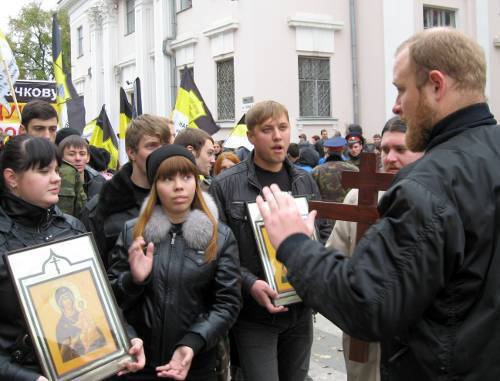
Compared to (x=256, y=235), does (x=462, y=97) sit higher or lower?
higher

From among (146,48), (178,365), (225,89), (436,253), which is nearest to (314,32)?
(225,89)

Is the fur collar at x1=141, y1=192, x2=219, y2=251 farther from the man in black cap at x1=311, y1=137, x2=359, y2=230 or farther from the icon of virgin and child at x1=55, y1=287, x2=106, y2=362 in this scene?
the man in black cap at x1=311, y1=137, x2=359, y2=230

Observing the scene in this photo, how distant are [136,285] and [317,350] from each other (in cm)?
299

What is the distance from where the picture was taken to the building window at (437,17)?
54.8ft

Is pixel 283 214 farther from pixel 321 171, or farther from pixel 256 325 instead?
pixel 321 171

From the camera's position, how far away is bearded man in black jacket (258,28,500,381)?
1.49 m

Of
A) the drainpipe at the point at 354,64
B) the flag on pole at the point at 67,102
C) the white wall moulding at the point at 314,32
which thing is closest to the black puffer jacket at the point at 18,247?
the flag on pole at the point at 67,102

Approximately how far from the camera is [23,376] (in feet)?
7.14

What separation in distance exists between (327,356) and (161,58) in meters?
16.3

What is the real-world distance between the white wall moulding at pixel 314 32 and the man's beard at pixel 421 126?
1402cm

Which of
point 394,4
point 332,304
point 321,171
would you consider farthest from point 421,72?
point 394,4

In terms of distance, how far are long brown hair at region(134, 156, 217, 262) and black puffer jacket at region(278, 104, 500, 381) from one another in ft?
4.00

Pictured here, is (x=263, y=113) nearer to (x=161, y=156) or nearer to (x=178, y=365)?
(x=161, y=156)

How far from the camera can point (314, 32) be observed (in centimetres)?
1555
